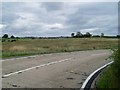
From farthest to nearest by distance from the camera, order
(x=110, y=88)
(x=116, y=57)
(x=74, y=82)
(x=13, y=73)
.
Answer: (x=13, y=73) < (x=74, y=82) < (x=116, y=57) < (x=110, y=88)

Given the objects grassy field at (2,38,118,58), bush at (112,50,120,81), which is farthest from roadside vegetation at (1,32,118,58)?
bush at (112,50,120,81)

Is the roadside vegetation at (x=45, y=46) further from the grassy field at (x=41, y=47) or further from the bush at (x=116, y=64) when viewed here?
the bush at (x=116, y=64)

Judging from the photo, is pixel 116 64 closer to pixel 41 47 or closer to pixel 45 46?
pixel 41 47

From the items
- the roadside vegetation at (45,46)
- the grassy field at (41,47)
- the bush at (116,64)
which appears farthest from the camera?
the roadside vegetation at (45,46)

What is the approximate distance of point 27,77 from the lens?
12766 millimetres

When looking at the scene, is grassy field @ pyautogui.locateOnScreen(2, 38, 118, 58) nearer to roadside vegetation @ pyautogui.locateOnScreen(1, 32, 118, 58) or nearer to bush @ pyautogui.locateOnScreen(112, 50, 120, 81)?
roadside vegetation @ pyautogui.locateOnScreen(1, 32, 118, 58)

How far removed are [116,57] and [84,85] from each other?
5.17 feet

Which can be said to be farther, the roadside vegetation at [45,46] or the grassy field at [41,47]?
the roadside vegetation at [45,46]

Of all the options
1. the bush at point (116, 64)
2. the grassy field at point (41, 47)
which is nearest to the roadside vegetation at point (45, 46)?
the grassy field at point (41, 47)

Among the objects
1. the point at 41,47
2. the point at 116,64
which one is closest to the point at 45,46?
the point at 41,47

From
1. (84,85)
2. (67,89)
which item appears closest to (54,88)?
(67,89)

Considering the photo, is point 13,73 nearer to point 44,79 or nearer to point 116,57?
point 44,79

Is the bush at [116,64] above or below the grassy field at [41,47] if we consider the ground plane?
above

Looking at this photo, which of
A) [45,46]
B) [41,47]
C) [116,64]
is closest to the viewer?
[116,64]
